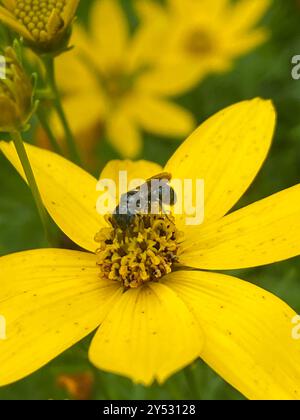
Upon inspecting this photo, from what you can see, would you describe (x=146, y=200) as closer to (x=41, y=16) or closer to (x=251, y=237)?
(x=251, y=237)

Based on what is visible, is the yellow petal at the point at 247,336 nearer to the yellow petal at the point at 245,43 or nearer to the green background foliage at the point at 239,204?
the green background foliage at the point at 239,204

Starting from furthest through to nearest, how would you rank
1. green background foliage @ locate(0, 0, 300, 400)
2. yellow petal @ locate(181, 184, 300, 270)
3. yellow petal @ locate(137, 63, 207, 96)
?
yellow petal @ locate(137, 63, 207, 96) → green background foliage @ locate(0, 0, 300, 400) → yellow petal @ locate(181, 184, 300, 270)

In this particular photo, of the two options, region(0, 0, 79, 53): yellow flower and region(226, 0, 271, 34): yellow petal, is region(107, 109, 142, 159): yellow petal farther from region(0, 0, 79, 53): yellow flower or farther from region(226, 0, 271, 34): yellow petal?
region(0, 0, 79, 53): yellow flower

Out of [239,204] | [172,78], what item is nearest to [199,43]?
[172,78]

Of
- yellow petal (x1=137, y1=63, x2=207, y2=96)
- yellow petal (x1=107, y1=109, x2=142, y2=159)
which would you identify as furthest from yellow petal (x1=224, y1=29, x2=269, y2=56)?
yellow petal (x1=107, y1=109, x2=142, y2=159)

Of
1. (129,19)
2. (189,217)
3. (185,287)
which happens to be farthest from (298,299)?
(129,19)

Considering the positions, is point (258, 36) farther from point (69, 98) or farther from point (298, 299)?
point (298, 299)
